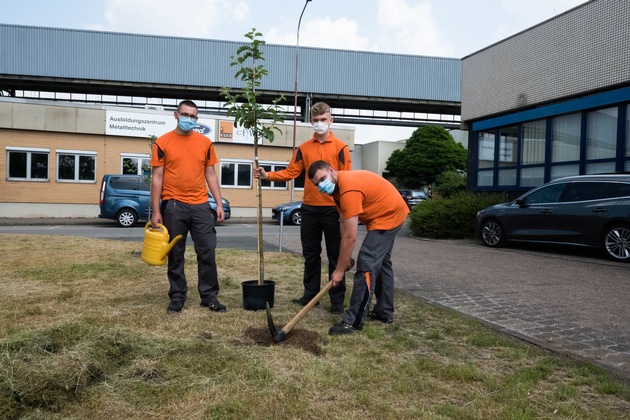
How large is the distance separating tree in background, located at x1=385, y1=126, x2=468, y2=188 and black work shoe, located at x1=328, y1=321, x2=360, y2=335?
131ft

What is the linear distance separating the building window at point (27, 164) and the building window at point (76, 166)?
58 centimetres

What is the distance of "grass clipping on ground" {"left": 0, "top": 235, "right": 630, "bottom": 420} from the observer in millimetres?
2814

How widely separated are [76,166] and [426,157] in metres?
28.3

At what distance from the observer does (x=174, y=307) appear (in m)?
4.97

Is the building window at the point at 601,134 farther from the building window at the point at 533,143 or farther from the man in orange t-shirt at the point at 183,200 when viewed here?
the man in orange t-shirt at the point at 183,200

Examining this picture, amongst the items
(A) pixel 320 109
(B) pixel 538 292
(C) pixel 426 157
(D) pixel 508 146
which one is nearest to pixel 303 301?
(A) pixel 320 109

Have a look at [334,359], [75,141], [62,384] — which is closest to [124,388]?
[62,384]

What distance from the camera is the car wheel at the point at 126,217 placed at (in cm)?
1838

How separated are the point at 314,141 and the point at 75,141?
68.6ft

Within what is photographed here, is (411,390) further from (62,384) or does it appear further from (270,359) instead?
(62,384)

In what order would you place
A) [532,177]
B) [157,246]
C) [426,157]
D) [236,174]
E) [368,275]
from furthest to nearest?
[426,157] → [236,174] → [532,177] → [157,246] → [368,275]

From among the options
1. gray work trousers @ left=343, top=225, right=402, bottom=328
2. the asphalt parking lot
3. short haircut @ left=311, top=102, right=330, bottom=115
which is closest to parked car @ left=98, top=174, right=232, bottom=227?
the asphalt parking lot

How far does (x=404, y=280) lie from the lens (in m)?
7.34

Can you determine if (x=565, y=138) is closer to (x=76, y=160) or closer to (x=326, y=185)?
(x=326, y=185)
